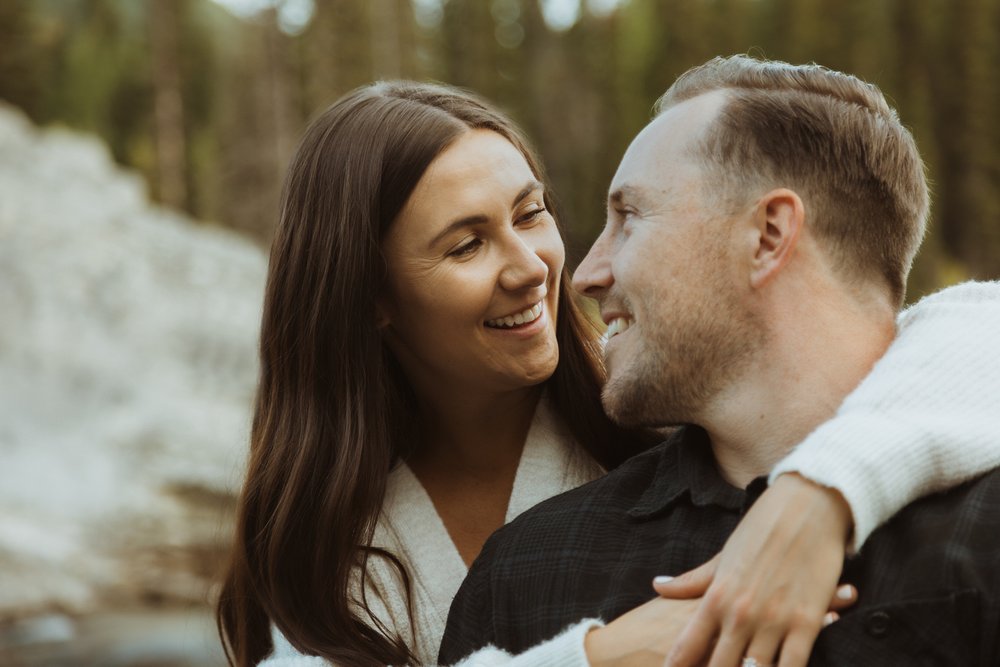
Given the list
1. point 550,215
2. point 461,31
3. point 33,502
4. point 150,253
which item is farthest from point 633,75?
point 550,215

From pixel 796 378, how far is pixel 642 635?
0.53m

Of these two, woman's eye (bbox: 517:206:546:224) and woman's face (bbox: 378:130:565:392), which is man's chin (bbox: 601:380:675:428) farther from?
woman's eye (bbox: 517:206:546:224)

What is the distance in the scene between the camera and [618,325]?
2.29m

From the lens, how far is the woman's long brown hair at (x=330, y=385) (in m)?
2.68

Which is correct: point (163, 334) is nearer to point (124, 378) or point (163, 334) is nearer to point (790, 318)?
point (124, 378)

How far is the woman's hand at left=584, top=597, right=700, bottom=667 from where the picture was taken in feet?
5.95

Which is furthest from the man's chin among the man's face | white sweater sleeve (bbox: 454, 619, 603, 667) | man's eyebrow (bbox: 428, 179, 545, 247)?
man's eyebrow (bbox: 428, 179, 545, 247)

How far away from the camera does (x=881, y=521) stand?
1782 mm

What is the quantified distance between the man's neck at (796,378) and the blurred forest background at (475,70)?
15.6m

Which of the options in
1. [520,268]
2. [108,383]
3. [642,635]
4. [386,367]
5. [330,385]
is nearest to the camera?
[642,635]

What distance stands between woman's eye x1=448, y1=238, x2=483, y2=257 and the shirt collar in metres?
0.71

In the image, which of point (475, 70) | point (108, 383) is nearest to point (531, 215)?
point (108, 383)

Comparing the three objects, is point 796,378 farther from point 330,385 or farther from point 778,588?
point 330,385

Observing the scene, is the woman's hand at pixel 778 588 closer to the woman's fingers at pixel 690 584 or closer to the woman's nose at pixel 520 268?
the woman's fingers at pixel 690 584
